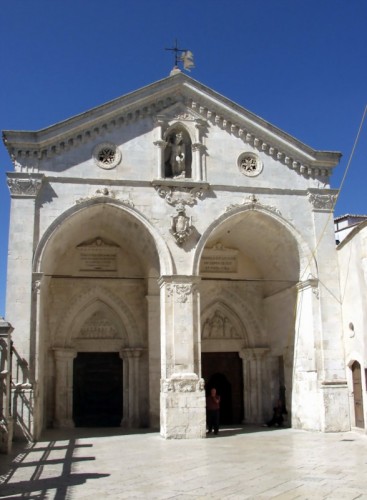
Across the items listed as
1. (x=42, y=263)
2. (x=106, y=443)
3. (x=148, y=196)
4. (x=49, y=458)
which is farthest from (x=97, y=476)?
(x=148, y=196)

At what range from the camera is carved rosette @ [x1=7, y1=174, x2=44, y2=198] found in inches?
672

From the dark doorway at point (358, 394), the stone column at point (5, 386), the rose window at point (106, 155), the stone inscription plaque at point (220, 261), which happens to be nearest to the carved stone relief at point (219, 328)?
the stone inscription plaque at point (220, 261)

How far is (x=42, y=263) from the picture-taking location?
55.6ft

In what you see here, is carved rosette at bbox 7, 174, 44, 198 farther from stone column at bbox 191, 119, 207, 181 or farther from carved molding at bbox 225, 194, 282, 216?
carved molding at bbox 225, 194, 282, 216

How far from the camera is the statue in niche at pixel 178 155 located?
18.3 meters

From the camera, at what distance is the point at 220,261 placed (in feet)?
70.0

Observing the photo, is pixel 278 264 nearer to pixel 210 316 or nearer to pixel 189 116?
pixel 210 316

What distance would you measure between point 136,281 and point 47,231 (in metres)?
4.63

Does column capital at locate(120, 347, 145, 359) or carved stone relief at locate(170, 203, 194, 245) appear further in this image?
column capital at locate(120, 347, 145, 359)

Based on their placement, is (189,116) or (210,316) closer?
(189,116)

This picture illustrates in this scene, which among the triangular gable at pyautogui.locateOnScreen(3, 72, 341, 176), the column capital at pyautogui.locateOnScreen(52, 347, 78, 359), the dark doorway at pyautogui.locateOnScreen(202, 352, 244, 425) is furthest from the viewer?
the dark doorway at pyautogui.locateOnScreen(202, 352, 244, 425)

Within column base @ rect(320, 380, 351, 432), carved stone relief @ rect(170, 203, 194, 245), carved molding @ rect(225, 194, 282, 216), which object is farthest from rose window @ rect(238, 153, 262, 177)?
column base @ rect(320, 380, 351, 432)

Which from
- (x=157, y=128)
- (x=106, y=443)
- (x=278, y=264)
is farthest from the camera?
(x=278, y=264)

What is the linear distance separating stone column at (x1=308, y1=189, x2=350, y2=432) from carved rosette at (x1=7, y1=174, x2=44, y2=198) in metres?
7.98
